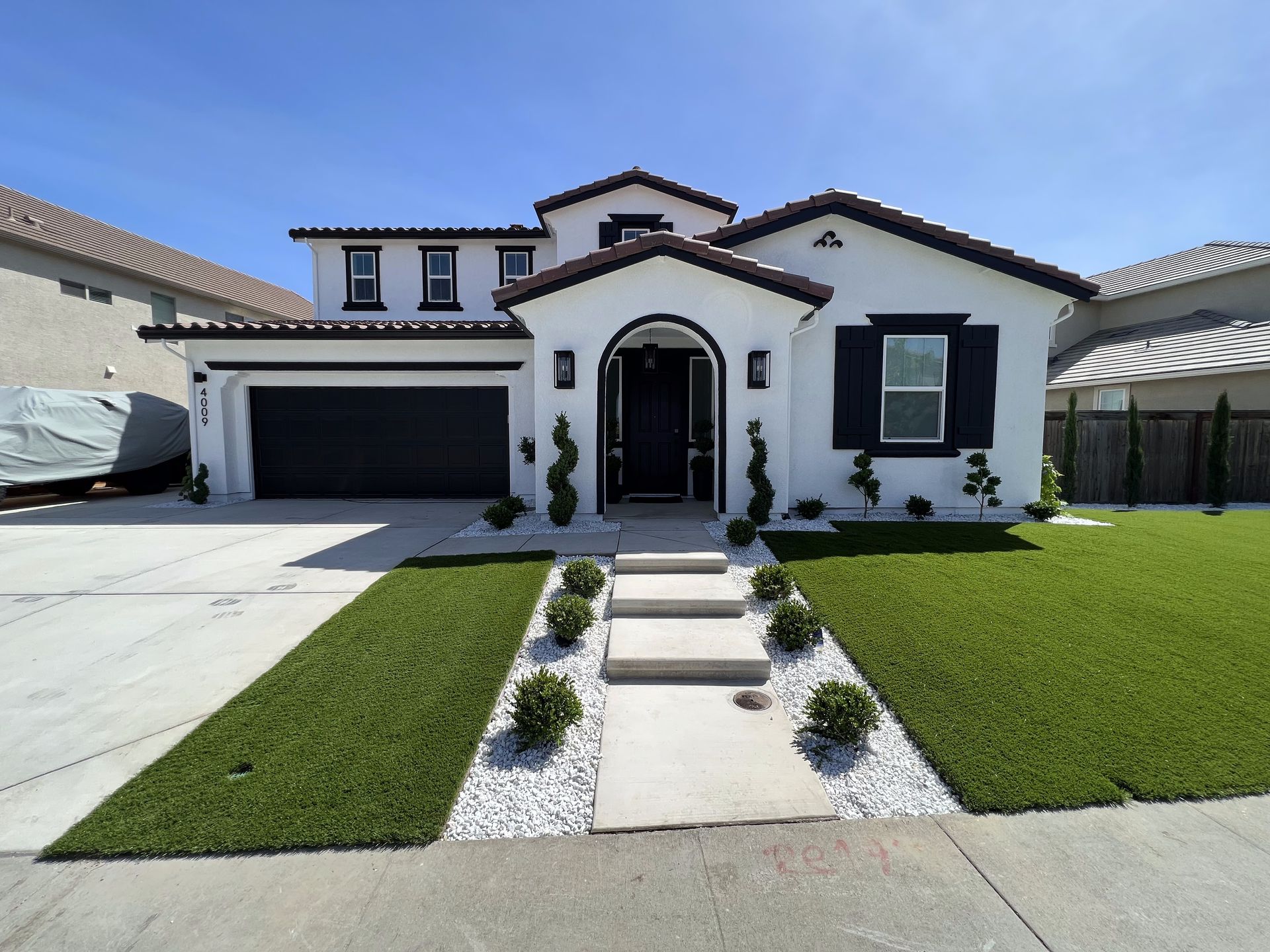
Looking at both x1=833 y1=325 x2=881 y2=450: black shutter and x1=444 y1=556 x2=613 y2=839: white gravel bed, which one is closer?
x1=444 y1=556 x2=613 y2=839: white gravel bed

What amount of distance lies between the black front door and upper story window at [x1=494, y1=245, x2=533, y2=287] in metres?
5.80

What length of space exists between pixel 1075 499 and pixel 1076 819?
10.8 m

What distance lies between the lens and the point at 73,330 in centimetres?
1491

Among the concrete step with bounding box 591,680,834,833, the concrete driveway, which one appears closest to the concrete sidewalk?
the concrete step with bounding box 591,680,834,833

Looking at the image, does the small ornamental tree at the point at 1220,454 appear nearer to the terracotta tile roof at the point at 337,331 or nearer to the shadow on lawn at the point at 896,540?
the shadow on lawn at the point at 896,540

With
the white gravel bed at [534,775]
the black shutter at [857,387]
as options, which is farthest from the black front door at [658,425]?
the white gravel bed at [534,775]

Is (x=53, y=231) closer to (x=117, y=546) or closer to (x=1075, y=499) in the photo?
(x=117, y=546)

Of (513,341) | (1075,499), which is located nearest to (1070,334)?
(1075,499)

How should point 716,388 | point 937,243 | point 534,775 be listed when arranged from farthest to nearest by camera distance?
1. point 937,243
2. point 716,388
3. point 534,775

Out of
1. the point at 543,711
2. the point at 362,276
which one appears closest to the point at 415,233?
the point at 362,276

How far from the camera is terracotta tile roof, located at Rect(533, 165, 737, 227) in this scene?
1195 cm

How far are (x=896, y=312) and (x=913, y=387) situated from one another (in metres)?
1.14

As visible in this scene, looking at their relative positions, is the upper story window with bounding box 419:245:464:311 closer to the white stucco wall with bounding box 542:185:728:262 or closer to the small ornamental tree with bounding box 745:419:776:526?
the white stucco wall with bounding box 542:185:728:262

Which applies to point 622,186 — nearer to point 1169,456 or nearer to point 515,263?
point 515,263
